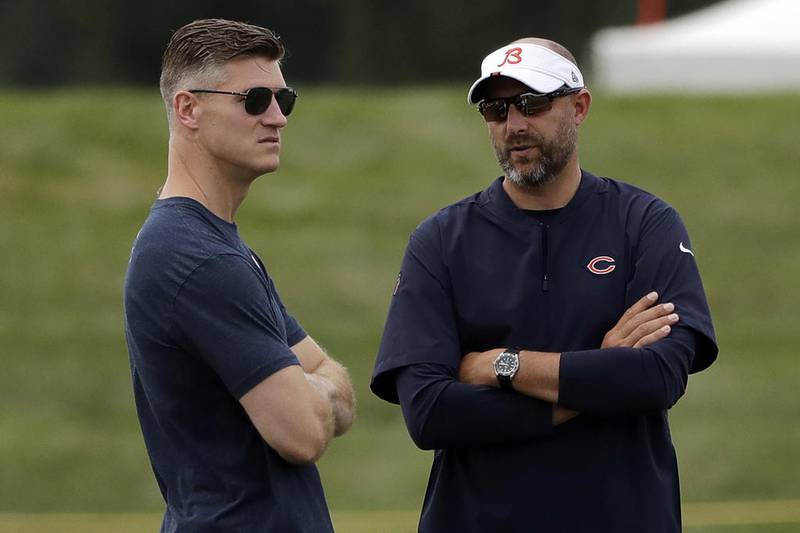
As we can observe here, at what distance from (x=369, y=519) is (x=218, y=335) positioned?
6.28 m

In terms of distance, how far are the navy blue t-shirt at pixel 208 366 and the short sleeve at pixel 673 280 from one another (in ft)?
3.44

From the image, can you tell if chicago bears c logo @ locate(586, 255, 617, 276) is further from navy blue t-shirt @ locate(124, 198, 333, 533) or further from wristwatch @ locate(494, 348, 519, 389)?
navy blue t-shirt @ locate(124, 198, 333, 533)

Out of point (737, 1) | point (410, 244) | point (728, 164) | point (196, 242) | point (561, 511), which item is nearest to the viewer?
point (196, 242)

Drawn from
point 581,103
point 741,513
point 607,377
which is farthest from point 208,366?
point 741,513

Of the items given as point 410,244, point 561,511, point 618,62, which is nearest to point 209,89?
point 410,244

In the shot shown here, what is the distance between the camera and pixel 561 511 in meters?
3.95

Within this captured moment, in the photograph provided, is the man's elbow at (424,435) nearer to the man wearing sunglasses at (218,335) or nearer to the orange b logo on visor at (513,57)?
the man wearing sunglasses at (218,335)

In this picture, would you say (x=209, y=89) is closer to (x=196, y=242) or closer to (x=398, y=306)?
(x=196, y=242)

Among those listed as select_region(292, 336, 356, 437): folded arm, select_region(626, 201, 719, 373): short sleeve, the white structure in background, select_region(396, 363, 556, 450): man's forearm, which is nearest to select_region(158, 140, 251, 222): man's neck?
select_region(292, 336, 356, 437): folded arm

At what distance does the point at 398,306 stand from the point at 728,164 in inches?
508

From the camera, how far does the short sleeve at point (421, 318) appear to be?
4.07 meters

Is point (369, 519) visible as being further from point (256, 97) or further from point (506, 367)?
point (256, 97)

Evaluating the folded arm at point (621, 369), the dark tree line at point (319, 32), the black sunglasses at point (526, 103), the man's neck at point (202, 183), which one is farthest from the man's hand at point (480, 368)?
the dark tree line at point (319, 32)

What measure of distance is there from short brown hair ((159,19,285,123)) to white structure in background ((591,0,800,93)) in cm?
1665
